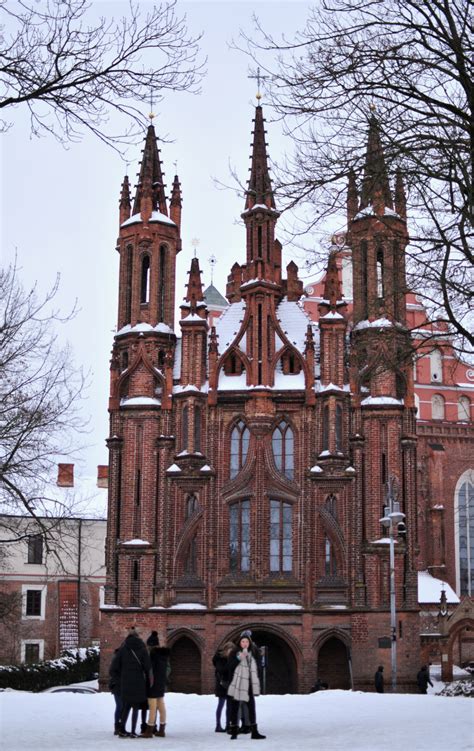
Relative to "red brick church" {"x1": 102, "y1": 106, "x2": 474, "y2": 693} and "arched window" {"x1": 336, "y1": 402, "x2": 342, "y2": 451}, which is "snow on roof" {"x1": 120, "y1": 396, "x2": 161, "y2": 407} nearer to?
"red brick church" {"x1": 102, "y1": 106, "x2": 474, "y2": 693}

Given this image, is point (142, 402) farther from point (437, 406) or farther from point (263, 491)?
point (437, 406)

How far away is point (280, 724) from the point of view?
20.4m

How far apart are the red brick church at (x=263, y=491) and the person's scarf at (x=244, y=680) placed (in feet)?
75.2

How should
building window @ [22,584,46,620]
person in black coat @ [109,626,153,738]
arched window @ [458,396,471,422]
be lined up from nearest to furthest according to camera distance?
person in black coat @ [109,626,153,738]
building window @ [22,584,46,620]
arched window @ [458,396,471,422]

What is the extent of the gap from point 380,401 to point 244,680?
83.8 feet

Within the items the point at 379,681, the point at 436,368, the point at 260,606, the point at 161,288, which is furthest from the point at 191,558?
the point at 436,368

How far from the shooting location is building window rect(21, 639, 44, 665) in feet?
184

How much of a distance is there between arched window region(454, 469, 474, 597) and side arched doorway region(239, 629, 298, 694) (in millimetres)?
19632

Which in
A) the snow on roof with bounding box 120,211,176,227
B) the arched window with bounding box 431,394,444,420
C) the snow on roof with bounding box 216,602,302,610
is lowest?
the snow on roof with bounding box 216,602,302,610

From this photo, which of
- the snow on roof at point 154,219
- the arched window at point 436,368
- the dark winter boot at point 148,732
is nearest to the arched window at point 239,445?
the snow on roof at point 154,219

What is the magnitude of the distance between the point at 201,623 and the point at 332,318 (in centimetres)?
1218

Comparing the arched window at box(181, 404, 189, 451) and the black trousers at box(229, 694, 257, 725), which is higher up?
the arched window at box(181, 404, 189, 451)

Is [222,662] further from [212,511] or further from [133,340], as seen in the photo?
[133,340]

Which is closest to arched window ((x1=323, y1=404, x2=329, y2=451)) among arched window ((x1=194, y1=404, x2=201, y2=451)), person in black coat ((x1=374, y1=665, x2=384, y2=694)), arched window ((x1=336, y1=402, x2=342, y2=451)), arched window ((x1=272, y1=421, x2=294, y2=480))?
arched window ((x1=336, y1=402, x2=342, y2=451))
